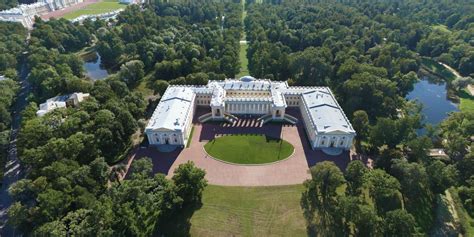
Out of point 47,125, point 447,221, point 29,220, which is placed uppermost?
point 47,125

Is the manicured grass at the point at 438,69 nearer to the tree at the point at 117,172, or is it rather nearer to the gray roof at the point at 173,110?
the gray roof at the point at 173,110

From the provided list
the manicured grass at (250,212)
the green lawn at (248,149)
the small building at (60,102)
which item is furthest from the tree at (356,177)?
the small building at (60,102)

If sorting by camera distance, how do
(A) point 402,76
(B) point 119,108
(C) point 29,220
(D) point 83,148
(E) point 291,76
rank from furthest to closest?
(E) point 291,76 < (A) point 402,76 < (B) point 119,108 < (D) point 83,148 < (C) point 29,220

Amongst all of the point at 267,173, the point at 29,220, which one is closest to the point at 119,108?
the point at 29,220

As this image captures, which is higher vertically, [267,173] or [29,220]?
[29,220]

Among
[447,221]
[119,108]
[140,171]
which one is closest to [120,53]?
[119,108]

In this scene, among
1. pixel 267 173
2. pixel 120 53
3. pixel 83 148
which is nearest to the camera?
pixel 83 148

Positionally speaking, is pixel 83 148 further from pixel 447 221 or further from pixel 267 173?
pixel 447 221

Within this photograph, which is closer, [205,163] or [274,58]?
[205,163]
